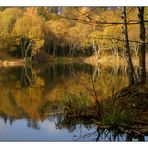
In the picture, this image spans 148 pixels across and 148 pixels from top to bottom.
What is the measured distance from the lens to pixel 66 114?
7.01 m

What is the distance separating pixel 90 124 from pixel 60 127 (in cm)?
44

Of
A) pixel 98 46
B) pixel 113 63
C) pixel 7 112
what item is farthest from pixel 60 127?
pixel 113 63

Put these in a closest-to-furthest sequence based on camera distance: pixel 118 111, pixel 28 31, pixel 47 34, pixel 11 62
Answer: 1. pixel 118 111
2. pixel 28 31
3. pixel 47 34
4. pixel 11 62

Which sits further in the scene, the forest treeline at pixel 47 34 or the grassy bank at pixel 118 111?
the forest treeline at pixel 47 34

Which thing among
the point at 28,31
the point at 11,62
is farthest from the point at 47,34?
the point at 11,62

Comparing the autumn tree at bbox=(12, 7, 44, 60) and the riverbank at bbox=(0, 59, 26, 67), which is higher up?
the autumn tree at bbox=(12, 7, 44, 60)

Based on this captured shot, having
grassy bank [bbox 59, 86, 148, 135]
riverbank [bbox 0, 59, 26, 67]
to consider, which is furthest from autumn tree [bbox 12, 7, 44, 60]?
grassy bank [bbox 59, 86, 148, 135]

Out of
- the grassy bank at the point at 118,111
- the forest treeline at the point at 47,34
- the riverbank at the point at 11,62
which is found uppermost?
the forest treeline at the point at 47,34

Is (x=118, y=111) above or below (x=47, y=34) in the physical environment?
below

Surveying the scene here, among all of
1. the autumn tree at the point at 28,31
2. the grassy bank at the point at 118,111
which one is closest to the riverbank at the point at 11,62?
the autumn tree at the point at 28,31

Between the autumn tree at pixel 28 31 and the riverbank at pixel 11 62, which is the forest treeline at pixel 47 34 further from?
the riverbank at pixel 11 62

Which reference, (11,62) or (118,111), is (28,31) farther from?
(118,111)

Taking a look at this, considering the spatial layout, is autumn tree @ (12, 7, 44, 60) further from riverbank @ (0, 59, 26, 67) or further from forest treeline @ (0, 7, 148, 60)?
riverbank @ (0, 59, 26, 67)

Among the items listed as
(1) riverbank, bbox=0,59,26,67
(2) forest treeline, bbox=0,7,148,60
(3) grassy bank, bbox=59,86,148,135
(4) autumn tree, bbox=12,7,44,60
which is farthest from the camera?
(1) riverbank, bbox=0,59,26,67
